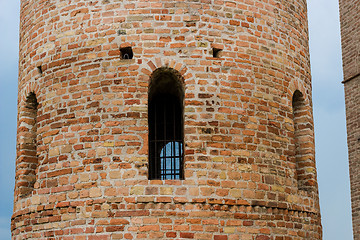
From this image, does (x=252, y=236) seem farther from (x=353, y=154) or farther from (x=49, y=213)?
(x=353, y=154)

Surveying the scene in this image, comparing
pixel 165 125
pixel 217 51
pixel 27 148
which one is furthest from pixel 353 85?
pixel 27 148

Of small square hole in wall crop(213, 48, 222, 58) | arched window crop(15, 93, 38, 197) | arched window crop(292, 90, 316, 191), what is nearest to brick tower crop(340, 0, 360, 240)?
arched window crop(292, 90, 316, 191)

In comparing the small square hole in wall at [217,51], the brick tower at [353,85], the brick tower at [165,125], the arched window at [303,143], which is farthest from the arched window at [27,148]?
the brick tower at [353,85]

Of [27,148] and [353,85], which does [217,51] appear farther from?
[353,85]

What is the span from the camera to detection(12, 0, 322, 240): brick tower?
7516 millimetres

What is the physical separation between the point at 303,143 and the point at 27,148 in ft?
15.8

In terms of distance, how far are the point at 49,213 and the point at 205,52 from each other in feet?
11.1

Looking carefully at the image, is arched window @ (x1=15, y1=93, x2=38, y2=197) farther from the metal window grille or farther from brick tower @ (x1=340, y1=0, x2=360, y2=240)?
brick tower @ (x1=340, y1=0, x2=360, y2=240)

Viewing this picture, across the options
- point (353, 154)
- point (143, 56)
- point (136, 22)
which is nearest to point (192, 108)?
point (143, 56)

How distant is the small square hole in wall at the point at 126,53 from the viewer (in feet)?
26.5

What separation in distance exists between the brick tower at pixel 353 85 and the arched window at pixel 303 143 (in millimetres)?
7566

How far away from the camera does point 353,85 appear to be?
1700cm

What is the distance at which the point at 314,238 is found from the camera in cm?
875

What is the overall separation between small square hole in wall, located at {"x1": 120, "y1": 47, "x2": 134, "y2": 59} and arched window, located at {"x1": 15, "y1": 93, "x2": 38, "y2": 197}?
1980 millimetres
